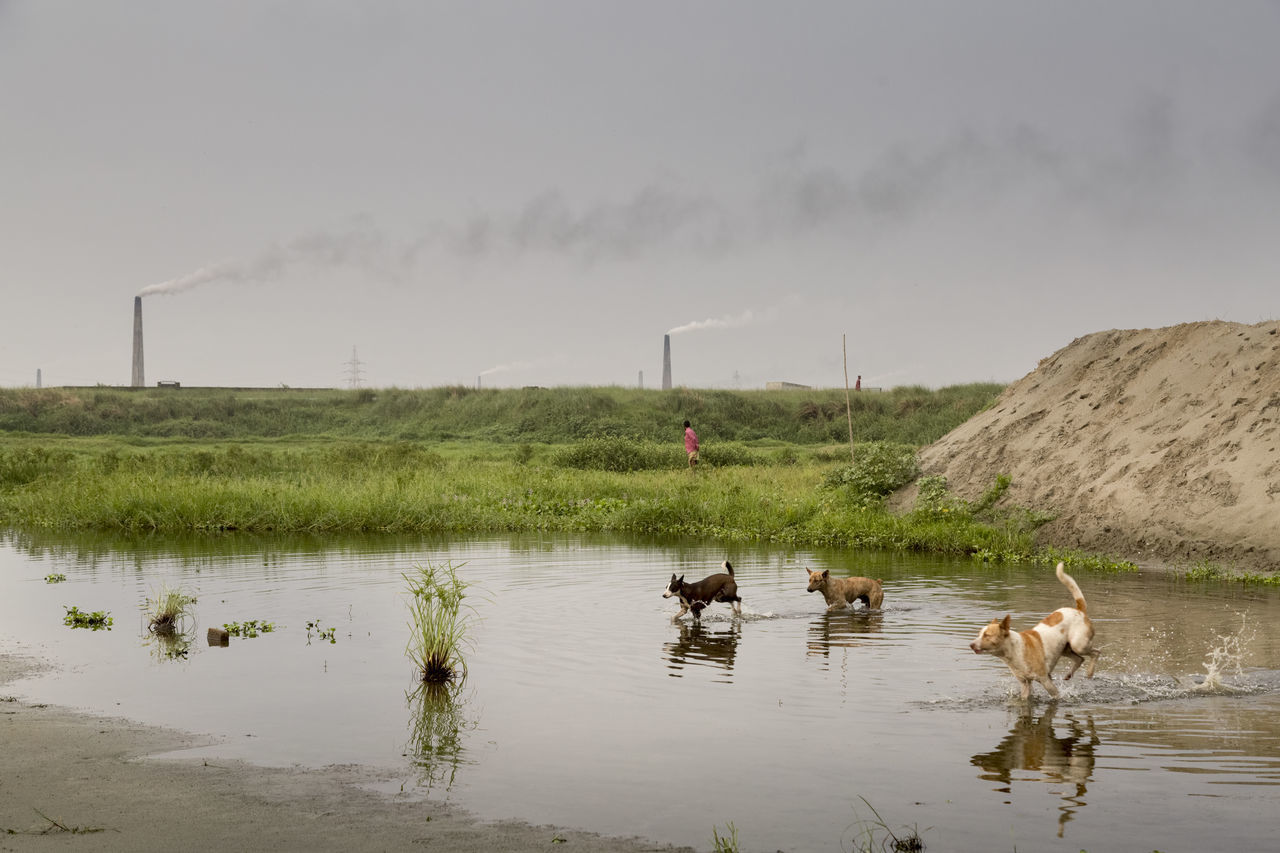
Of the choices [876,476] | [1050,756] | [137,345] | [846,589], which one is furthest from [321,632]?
[137,345]

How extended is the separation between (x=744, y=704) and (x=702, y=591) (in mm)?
4187

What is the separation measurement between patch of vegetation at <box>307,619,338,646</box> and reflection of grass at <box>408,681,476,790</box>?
2592mm

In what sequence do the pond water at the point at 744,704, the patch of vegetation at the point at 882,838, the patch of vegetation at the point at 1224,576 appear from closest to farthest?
1. the patch of vegetation at the point at 882,838
2. the pond water at the point at 744,704
3. the patch of vegetation at the point at 1224,576

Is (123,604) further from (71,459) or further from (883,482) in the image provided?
(71,459)

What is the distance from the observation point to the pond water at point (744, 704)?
6.96 m

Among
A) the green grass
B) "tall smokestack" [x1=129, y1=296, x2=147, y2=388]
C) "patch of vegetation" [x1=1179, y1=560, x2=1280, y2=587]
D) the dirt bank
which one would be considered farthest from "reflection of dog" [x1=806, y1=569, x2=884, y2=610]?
"tall smokestack" [x1=129, y1=296, x2=147, y2=388]

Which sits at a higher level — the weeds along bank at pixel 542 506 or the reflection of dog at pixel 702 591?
the weeds along bank at pixel 542 506

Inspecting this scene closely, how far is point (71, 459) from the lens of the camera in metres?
36.0

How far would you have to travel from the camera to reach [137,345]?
7431 centimetres

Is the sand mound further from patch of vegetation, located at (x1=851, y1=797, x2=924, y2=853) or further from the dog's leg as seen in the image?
patch of vegetation, located at (x1=851, y1=797, x2=924, y2=853)

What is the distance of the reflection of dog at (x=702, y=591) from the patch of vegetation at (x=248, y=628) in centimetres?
439

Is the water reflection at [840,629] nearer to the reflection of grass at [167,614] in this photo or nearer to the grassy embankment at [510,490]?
the reflection of grass at [167,614]

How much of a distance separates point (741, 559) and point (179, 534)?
1152 cm

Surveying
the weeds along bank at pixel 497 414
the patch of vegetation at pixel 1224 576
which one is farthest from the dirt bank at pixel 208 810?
the weeds along bank at pixel 497 414
